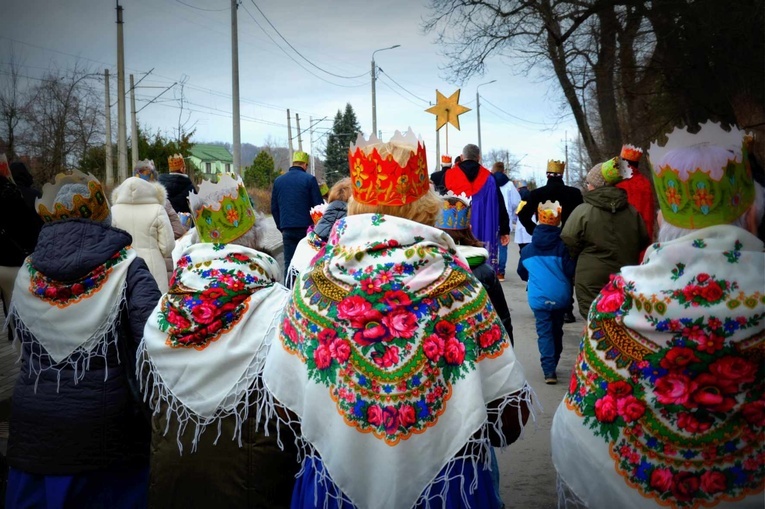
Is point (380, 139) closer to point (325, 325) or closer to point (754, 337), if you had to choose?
point (325, 325)

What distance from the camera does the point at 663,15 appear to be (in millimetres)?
10133

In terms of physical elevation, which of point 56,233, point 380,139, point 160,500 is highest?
point 380,139

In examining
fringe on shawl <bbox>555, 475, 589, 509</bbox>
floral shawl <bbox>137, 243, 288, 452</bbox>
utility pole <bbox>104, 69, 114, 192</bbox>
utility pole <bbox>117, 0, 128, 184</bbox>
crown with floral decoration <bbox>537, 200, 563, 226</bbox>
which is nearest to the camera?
fringe on shawl <bbox>555, 475, 589, 509</bbox>

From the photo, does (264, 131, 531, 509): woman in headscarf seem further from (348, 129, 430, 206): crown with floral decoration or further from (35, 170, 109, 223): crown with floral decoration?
(35, 170, 109, 223): crown with floral decoration

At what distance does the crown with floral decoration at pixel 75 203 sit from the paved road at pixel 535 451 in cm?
287

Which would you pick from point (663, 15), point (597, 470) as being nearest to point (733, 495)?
point (597, 470)

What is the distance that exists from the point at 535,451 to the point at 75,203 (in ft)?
11.7

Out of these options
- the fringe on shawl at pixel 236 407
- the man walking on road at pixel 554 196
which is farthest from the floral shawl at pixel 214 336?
the man walking on road at pixel 554 196

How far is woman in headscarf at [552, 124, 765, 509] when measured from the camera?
2738 millimetres

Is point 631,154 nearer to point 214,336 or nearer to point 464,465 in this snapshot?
point 214,336

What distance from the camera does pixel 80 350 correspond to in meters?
3.67

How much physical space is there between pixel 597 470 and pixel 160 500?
1815 mm

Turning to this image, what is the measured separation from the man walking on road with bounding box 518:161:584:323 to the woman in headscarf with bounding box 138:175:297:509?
6.88 metres

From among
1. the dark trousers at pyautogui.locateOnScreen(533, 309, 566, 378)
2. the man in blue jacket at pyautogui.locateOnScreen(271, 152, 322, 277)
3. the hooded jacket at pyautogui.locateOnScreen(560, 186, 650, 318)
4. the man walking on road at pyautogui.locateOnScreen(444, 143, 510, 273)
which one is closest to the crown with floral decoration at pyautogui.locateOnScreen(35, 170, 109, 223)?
the hooded jacket at pyautogui.locateOnScreen(560, 186, 650, 318)
